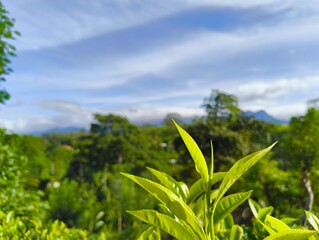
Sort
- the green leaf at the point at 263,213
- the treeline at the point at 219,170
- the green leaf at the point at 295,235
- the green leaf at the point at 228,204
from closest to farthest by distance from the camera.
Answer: the green leaf at the point at 295,235
the green leaf at the point at 228,204
the green leaf at the point at 263,213
the treeline at the point at 219,170

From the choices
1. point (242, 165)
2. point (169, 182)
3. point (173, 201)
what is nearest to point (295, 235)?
point (242, 165)

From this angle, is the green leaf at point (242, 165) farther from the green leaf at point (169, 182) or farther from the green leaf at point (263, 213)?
the green leaf at point (263, 213)

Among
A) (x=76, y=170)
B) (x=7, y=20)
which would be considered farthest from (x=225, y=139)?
(x=76, y=170)

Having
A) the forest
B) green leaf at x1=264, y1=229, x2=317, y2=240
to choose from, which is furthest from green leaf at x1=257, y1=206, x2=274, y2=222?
green leaf at x1=264, y1=229, x2=317, y2=240

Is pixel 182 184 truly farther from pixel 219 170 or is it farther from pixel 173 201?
pixel 219 170

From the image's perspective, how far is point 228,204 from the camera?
6.18ft

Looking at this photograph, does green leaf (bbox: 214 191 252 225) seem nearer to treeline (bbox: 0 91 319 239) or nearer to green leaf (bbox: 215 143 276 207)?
green leaf (bbox: 215 143 276 207)

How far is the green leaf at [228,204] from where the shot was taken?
1848 mm

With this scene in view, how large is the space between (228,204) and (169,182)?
0.94 feet

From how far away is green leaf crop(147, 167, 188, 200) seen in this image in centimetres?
190

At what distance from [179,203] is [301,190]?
1328cm

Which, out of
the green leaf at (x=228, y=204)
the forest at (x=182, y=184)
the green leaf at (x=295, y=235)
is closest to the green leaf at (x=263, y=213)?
the forest at (x=182, y=184)

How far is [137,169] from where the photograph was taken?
35469 mm

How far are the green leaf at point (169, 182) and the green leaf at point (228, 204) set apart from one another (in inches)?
7.3
